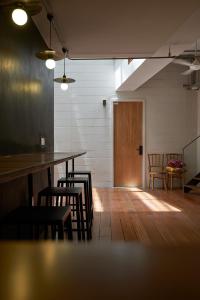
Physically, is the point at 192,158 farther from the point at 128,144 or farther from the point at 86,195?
the point at 86,195

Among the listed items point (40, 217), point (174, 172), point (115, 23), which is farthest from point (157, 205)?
point (40, 217)

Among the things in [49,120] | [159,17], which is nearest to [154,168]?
[49,120]

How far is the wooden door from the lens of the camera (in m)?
7.69

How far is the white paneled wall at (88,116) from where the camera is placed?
25.0 ft

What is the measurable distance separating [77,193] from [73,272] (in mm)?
2629

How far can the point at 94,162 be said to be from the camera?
25.3 feet

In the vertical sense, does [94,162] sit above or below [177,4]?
below

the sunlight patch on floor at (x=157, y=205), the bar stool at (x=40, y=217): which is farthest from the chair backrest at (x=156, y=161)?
the bar stool at (x=40, y=217)

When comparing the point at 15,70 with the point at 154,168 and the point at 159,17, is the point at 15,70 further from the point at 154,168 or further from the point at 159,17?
the point at 154,168

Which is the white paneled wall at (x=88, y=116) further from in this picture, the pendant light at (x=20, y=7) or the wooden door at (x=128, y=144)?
the pendant light at (x=20, y=7)

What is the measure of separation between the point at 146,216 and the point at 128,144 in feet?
10.5

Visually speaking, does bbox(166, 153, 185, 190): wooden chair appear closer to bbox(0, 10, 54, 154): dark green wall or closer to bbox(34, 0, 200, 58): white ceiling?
bbox(34, 0, 200, 58): white ceiling

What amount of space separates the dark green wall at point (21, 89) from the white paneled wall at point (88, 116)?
3.42m

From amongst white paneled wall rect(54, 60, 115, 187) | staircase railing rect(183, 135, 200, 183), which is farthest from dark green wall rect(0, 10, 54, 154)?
staircase railing rect(183, 135, 200, 183)
